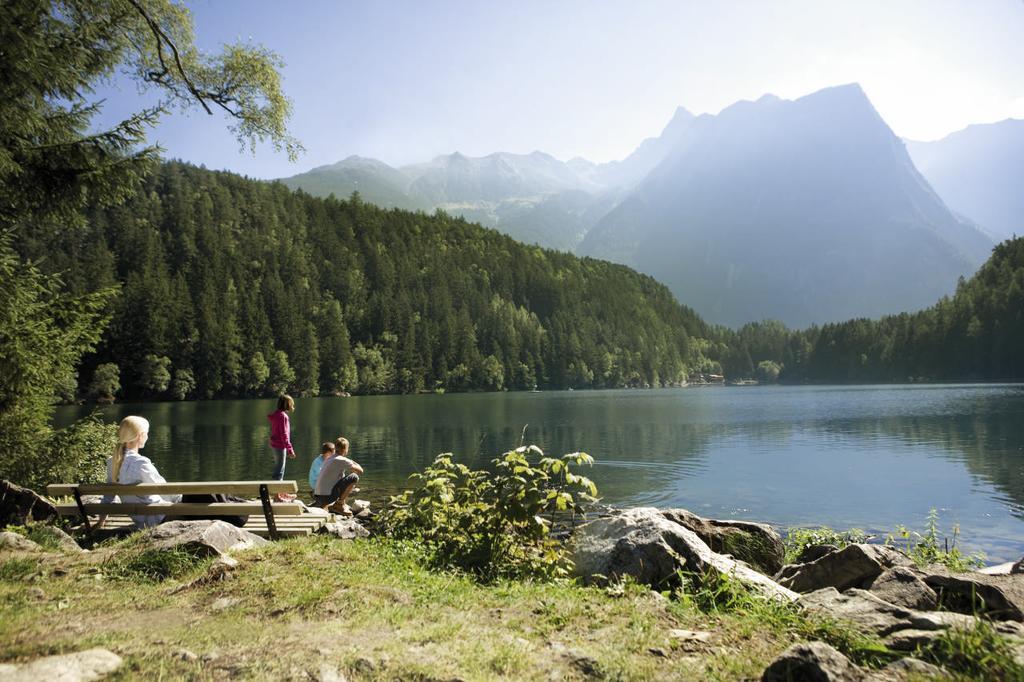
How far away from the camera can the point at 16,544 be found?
843cm

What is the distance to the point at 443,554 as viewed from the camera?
28.4ft

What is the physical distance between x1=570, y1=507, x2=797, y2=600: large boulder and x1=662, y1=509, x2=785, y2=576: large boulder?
94.7 inches

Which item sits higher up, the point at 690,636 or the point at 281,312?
the point at 281,312

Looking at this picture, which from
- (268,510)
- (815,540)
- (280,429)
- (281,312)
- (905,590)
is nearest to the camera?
(905,590)

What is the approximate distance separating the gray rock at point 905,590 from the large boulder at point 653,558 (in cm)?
110

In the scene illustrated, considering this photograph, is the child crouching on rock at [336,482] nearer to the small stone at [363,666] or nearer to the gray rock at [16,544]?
the gray rock at [16,544]

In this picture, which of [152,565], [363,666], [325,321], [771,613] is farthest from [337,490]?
[325,321]

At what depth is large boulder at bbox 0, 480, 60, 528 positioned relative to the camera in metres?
10.8

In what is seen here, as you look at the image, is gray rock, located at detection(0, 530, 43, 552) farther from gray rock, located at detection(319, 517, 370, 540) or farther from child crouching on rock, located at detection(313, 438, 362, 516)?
child crouching on rock, located at detection(313, 438, 362, 516)

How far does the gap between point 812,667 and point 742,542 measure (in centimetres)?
691

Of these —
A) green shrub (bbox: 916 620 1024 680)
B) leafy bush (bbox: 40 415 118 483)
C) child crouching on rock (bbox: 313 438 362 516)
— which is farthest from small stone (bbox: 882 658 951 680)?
leafy bush (bbox: 40 415 118 483)

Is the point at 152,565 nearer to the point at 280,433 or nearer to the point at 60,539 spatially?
the point at 60,539

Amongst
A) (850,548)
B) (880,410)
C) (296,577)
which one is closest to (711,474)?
(850,548)

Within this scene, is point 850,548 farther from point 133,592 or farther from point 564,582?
point 133,592
